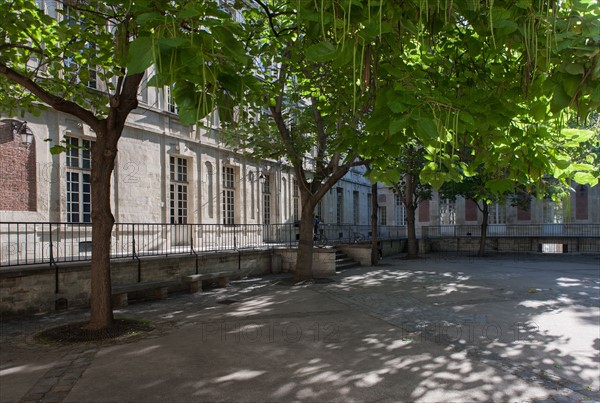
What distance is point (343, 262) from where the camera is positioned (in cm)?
1923

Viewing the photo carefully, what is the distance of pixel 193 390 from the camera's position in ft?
15.8

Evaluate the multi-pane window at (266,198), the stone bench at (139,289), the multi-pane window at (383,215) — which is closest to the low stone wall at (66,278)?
the stone bench at (139,289)

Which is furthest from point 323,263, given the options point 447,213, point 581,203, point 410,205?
point 581,203

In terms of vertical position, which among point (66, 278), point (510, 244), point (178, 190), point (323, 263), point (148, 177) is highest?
point (148, 177)

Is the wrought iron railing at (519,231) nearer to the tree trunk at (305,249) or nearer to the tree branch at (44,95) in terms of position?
the tree trunk at (305,249)

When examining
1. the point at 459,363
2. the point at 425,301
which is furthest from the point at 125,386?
the point at 425,301

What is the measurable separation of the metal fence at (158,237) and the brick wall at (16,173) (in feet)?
2.59

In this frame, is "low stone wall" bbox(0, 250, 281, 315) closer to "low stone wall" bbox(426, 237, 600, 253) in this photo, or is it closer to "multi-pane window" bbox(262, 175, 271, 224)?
"multi-pane window" bbox(262, 175, 271, 224)

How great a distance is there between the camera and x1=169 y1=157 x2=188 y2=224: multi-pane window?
1733cm

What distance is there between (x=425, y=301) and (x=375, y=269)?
7393 mm

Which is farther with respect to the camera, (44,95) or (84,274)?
(84,274)

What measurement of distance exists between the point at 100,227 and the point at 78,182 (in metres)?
7.54

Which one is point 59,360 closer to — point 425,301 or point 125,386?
point 125,386

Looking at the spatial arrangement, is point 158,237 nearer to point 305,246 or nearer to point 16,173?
point 16,173
